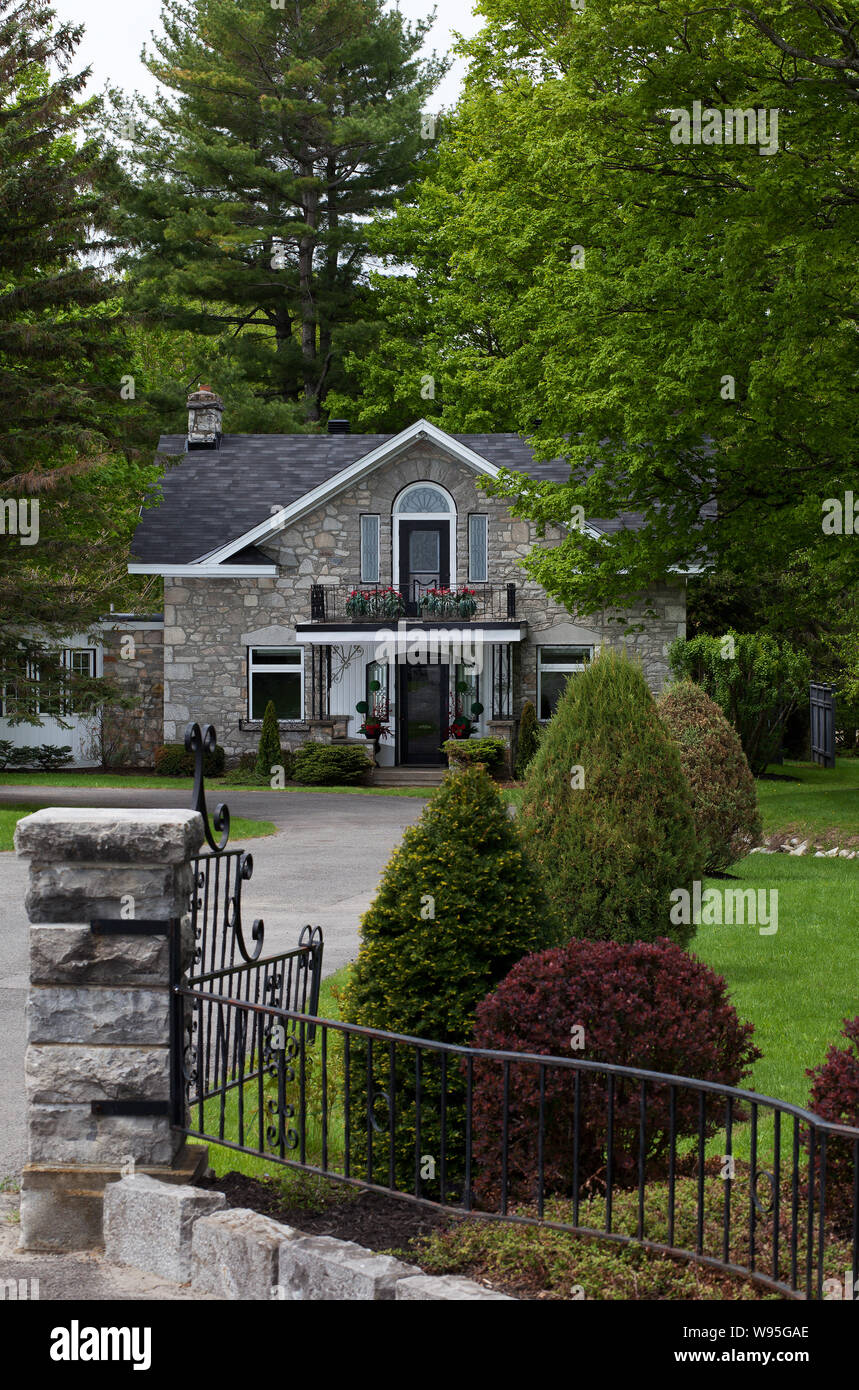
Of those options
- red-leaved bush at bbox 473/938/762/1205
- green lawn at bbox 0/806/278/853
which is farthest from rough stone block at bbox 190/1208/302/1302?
green lawn at bbox 0/806/278/853

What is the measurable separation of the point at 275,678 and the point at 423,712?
3.29 meters

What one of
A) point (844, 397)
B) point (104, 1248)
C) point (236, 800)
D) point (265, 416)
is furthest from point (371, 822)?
point (265, 416)

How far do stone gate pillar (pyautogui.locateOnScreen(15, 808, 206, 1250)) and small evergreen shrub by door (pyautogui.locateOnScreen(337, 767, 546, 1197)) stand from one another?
0.87 m

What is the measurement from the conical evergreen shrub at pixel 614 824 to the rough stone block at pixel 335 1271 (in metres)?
4.00

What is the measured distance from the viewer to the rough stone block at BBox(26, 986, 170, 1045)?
5.05 meters

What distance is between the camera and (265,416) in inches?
1471

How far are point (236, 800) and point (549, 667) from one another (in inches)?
323

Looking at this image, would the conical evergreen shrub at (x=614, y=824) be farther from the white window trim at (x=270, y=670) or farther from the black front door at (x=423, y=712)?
the white window trim at (x=270, y=670)

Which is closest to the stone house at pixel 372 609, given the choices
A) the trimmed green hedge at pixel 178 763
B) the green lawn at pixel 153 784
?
the trimmed green hedge at pixel 178 763

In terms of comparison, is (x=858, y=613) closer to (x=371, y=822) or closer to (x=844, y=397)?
(x=844, y=397)

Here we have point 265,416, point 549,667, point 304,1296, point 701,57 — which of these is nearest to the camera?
point 304,1296

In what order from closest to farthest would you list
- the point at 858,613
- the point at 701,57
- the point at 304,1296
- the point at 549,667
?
the point at 304,1296, the point at 701,57, the point at 858,613, the point at 549,667

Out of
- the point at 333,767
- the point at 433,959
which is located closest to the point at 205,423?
the point at 333,767

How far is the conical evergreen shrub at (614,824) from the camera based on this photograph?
839cm
